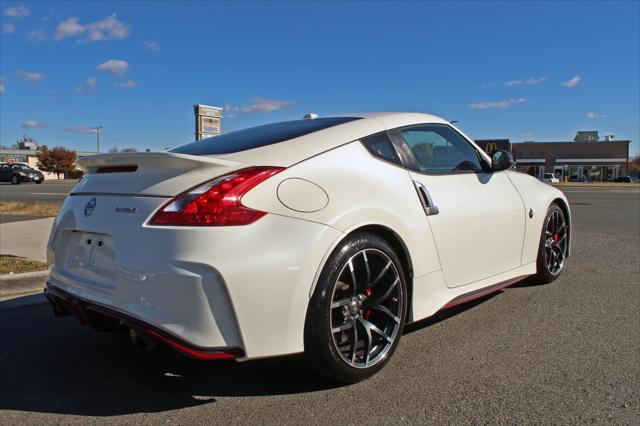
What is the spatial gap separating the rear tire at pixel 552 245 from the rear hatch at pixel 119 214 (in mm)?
3323

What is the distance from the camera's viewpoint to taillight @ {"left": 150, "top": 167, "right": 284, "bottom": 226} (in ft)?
8.13

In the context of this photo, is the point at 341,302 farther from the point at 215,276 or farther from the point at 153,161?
the point at 153,161

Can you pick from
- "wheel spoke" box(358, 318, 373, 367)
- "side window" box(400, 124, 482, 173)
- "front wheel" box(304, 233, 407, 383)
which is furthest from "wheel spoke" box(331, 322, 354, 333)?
"side window" box(400, 124, 482, 173)

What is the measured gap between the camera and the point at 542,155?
83.1 metres

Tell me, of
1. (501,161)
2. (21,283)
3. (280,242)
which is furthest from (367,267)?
(21,283)

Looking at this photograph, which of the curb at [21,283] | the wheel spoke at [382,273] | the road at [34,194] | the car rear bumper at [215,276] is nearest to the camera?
the car rear bumper at [215,276]

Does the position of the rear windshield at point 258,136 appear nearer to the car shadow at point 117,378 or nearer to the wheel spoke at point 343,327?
the wheel spoke at point 343,327

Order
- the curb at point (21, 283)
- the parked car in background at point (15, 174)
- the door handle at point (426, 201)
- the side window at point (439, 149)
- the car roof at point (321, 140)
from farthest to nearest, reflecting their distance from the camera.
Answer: the parked car in background at point (15, 174)
the curb at point (21, 283)
the side window at point (439, 149)
the door handle at point (426, 201)
the car roof at point (321, 140)

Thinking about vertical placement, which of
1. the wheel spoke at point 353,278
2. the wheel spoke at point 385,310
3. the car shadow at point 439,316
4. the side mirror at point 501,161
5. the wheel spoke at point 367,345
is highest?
the side mirror at point 501,161

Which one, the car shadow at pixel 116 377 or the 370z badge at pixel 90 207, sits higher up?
the 370z badge at pixel 90 207

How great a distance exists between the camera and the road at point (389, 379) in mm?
2592

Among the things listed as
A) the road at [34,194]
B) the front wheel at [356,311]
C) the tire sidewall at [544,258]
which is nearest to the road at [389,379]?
the front wheel at [356,311]

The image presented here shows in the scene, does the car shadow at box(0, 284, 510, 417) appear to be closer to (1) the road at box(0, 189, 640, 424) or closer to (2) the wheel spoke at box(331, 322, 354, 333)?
(1) the road at box(0, 189, 640, 424)

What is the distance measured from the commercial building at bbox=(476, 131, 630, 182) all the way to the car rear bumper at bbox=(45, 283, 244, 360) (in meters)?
81.7
